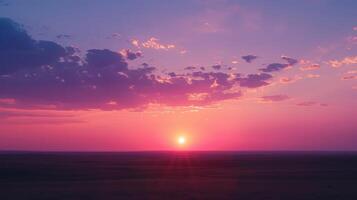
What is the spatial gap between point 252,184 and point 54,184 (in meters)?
17.4

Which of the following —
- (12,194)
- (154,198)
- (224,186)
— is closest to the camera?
(154,198)

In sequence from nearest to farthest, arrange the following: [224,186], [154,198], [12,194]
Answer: [154,198] < [12,194] < [224,186]

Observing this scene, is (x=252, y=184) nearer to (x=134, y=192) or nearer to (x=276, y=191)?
(x=276, y=191)

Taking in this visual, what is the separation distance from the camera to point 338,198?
30156mm

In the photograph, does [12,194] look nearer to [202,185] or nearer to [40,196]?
[40,196]

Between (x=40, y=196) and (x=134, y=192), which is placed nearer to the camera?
(x=40, y=196)

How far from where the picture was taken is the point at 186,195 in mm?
31469

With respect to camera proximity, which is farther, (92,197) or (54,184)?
(54,184)

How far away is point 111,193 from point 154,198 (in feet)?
13.7

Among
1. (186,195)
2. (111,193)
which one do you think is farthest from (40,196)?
(186,195)

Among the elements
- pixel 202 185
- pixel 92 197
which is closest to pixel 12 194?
pixel 92 197

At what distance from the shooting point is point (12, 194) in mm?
32094

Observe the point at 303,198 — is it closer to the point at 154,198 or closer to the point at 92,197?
the point at 154,198

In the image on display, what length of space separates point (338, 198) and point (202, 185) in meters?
12.1
